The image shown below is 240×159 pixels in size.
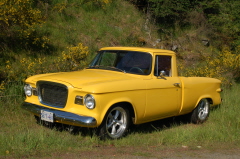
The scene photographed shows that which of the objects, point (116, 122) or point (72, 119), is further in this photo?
point (116, 122)

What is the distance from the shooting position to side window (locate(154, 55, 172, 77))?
6.52 meters

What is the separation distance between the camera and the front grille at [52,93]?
5.43 m

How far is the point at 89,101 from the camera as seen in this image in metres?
5.18

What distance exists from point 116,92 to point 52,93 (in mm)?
1156

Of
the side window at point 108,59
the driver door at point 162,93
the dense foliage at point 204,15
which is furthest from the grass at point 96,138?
the dense foliage at point 204,15

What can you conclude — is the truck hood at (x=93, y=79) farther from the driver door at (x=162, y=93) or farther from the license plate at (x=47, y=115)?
the license plate at (x=47, y=115)

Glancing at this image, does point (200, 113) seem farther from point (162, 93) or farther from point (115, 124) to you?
point (115, 124)

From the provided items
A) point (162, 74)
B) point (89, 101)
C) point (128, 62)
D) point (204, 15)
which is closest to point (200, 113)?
point (162, 74)

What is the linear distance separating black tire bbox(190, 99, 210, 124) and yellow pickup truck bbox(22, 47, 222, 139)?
0.07m

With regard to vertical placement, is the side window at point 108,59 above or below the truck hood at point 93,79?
above

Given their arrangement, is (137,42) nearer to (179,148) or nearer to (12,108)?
(12,108)

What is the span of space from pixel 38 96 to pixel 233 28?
15.4 meters

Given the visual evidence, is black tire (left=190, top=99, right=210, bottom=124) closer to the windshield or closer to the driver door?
the driver door

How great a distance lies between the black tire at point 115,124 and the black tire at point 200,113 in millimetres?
2410
